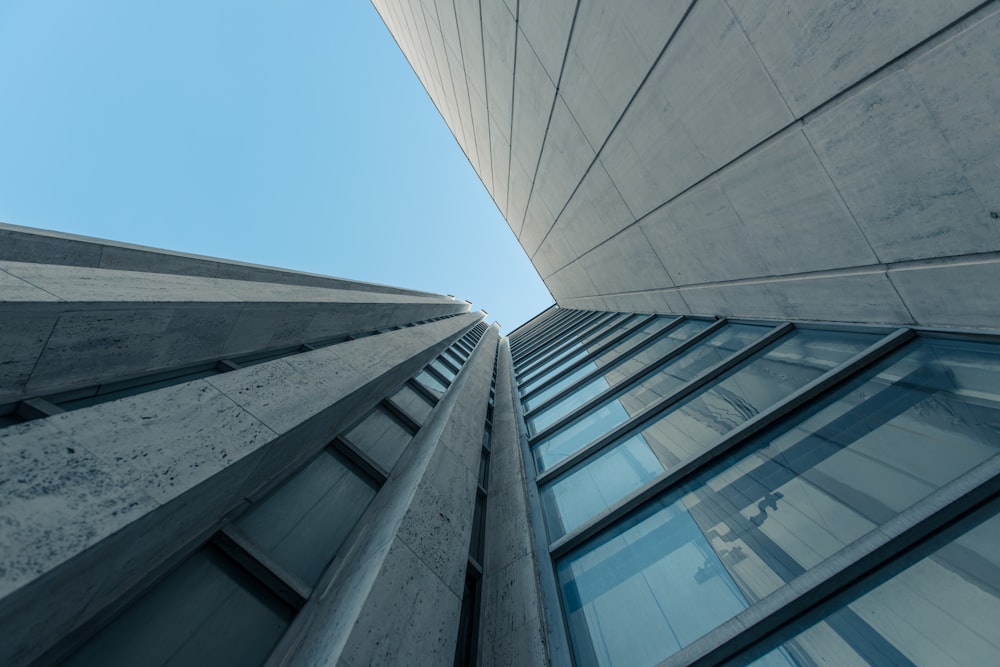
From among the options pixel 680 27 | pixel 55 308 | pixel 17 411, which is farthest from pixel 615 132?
pixel 17 411

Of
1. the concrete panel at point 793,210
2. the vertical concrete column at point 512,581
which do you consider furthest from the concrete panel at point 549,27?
the vertical concrete column at point 512,581

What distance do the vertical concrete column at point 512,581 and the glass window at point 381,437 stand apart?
5.66 feet

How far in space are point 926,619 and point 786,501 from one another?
1299 mm

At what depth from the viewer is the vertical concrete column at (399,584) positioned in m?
3.26

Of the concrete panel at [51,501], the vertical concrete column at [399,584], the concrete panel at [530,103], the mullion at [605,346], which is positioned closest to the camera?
the concrete panel at [51,501]

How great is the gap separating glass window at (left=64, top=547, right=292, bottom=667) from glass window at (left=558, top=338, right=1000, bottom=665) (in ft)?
8.65

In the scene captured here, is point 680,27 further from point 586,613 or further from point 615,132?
point 586,613

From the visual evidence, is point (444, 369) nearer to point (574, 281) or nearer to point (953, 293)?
point (574, 281)

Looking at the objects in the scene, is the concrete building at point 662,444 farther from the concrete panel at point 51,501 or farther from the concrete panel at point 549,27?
the concrete panel at point 549,27

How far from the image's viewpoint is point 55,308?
13.1 ft

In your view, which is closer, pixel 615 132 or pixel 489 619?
pixel 489 619

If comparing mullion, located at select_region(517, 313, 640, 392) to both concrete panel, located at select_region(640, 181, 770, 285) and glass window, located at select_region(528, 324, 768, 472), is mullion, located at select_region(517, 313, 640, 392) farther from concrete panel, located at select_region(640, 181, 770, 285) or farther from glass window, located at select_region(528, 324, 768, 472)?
glass window, located at select_region(528, 324, 768, 472)

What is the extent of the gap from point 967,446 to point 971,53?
2.68 metres

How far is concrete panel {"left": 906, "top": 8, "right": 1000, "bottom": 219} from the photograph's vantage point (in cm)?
304
